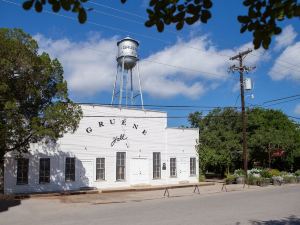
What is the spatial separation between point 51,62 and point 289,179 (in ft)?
78.8

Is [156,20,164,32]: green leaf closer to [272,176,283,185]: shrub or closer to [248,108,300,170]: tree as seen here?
[272,176,283,185]: shrub

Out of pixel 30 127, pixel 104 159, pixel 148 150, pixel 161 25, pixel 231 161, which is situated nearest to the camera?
pixel 161 25

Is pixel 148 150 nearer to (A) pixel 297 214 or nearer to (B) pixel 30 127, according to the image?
(B) pixel 30 127

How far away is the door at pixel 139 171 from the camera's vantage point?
32.2 m

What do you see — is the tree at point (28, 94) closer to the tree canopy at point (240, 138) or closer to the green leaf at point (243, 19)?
the green leaf at point (243, 19)

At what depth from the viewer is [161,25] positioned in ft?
12.7

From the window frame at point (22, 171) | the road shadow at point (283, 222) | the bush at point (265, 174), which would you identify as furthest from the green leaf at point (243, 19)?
the bush at point (265, 174)

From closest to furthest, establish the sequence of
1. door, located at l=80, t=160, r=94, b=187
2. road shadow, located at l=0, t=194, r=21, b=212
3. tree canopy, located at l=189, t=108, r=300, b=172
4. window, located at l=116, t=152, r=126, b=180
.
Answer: road shadow, located at l=0, t=194, r=21, b=212
door, located at l=80, t=160, r=94, b=187
window, located at l=116, t=152, r=126, b=180
tree canopy, located at l=189, t=108, r=300, b=172

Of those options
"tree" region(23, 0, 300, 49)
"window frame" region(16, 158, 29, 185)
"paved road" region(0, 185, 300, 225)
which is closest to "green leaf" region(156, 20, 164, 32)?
"tree" region(23, 0, 300, 49)

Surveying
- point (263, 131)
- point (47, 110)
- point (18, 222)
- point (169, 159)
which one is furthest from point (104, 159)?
point (263, 131)

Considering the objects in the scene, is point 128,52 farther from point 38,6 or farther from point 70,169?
point 38,6

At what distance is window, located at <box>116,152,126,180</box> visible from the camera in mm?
31422

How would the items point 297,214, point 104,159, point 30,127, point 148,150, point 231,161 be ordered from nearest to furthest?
point 297,214
point 30,127
point 104,159
point 148,150
point 231,161

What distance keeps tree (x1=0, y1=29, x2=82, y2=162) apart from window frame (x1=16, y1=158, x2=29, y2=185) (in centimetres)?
406
